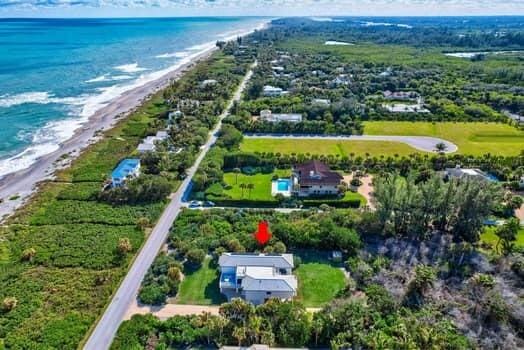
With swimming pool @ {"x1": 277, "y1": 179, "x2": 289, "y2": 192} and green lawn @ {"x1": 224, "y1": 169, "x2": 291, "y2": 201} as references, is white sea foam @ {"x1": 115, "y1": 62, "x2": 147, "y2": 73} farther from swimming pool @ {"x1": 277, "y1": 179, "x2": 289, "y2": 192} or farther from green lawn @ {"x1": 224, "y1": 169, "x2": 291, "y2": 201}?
swimming pool @ {"x1": 277, "y1": 179, "x2": 289, "y2": 192}

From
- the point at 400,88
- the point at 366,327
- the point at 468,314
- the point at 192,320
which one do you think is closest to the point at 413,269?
the point at 468,314

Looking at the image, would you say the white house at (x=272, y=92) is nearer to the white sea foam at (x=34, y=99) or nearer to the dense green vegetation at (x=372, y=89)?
the dense green vegetation at (x=372, y=89)

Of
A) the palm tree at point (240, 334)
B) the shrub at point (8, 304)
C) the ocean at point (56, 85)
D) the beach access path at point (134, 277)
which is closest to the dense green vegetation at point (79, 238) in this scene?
the shrub at point (8, 304)

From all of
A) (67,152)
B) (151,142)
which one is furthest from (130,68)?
(151,142)

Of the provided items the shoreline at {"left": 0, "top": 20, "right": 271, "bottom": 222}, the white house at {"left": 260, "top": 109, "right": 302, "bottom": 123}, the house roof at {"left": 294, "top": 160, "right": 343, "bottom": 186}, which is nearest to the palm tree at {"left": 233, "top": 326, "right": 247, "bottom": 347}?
the house roof at {"left": 294, "top": 160, "right": 343, "bottom": 186}

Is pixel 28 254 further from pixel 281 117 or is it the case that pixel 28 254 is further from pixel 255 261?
pixel 281 117

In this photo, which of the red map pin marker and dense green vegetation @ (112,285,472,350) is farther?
the red map pin marker
